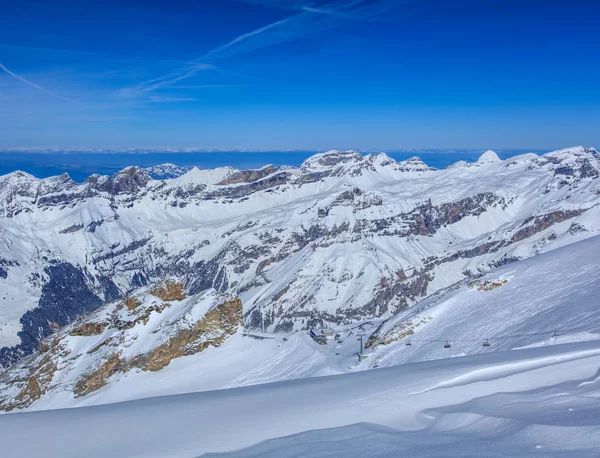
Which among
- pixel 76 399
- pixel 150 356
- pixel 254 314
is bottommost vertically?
pixel 254 314

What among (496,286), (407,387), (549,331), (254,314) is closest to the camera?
(407,387)

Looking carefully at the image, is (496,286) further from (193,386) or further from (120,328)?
(120,328)

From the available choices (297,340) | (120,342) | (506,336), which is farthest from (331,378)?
(120,342)

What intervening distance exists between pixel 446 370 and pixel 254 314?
184339mm

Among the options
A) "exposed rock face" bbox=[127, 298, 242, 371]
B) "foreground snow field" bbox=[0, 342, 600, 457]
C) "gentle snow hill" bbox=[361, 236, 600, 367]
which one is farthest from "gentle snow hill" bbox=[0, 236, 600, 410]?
"foreground snow field" bbox=[0, 342, 600, 457]

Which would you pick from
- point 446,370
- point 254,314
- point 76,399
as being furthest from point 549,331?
point 254,314

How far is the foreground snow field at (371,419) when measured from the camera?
5.19 meters

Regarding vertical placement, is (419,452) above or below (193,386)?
above

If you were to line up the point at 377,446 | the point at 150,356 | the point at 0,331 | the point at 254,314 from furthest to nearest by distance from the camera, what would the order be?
the point at 254,314 → the point at 0,331 → the point at 150,356 → the point at 377,446

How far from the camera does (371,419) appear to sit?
639 cm

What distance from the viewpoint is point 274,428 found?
6.28m

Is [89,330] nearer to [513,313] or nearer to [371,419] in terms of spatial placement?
[513,313]

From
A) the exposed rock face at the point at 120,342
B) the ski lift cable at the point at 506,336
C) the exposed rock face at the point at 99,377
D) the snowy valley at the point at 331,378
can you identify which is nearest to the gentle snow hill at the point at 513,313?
the ski lift cable at the point at 506,336

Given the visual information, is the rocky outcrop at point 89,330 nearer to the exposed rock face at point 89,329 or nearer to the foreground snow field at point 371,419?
the exposed rock face at point 89,329
